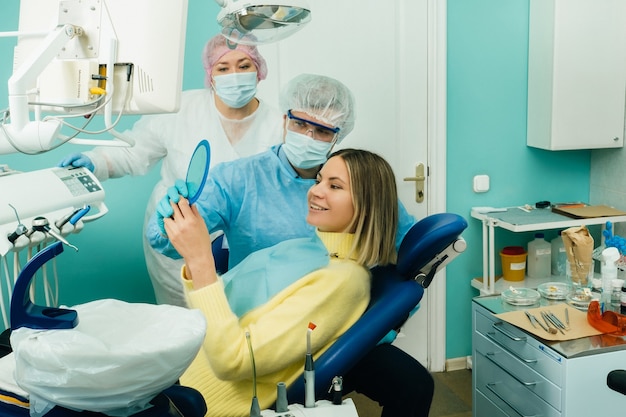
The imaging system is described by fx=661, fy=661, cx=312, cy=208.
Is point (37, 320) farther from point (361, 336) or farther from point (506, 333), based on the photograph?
point (506, 333)

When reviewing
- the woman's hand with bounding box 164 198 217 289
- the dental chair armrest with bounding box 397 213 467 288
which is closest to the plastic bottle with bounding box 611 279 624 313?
the dental chair armrest with bounding box 397 213 467 288

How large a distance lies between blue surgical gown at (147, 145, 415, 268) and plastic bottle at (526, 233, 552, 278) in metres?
0.82

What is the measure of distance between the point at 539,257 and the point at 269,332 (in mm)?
1686

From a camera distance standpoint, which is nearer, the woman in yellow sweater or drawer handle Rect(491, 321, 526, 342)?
the woman in yellow sweater

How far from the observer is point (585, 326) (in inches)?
80.7

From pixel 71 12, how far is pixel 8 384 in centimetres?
83

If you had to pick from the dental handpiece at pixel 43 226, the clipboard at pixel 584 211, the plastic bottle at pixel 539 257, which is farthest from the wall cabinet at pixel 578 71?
the dental handpiece at pixel 43 226

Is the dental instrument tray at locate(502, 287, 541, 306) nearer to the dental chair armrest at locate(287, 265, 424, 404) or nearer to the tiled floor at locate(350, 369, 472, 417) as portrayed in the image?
the dental chair armrest at locate(287, 265, 424, 404)

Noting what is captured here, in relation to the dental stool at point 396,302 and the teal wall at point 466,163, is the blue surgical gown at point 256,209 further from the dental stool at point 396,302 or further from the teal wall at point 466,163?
the dental stool at point 396,302

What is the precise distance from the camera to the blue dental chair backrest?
1.83m

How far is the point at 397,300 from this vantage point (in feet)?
6.21

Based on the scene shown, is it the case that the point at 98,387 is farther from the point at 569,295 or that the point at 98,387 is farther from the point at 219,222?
the point at 569,295

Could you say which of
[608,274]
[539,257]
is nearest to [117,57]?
[608,274]

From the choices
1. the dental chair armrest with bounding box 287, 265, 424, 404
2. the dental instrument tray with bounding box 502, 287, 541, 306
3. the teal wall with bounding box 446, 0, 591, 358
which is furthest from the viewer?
the teal wall with bounding box 446, 0, 591, 358
